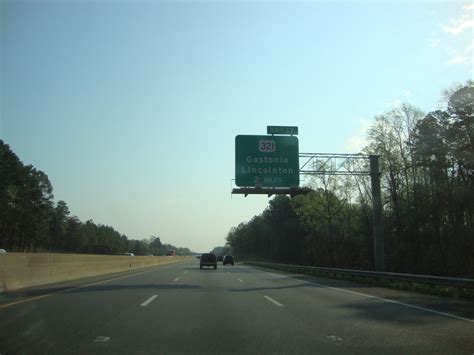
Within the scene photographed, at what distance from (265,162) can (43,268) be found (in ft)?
45.7

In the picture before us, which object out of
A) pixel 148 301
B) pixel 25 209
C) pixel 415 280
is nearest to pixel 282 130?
pixel 415 280

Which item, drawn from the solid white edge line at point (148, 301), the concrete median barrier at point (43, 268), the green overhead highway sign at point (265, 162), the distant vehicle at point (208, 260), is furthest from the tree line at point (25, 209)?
the solid white edge line at point (148, 301)

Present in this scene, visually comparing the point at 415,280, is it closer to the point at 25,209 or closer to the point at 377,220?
the point at 377,220

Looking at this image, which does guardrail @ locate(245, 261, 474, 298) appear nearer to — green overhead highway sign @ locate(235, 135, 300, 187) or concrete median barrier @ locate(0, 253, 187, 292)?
green overhead highway sign @ locate(235, 135, 300, 187)

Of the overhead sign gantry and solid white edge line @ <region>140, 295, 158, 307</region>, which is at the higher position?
the overhead sign gantry

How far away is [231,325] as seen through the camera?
11250 millimetres

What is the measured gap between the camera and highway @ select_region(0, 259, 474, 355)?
8.69m

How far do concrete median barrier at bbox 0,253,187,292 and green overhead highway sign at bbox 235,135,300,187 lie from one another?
432 inches

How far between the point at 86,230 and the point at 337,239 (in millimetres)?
119811

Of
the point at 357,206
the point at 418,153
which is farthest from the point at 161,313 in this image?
the point at 357,206

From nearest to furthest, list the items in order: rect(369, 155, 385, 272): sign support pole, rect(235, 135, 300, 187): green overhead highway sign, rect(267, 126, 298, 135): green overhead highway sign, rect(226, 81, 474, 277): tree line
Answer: rect(369, 155, 385, 272): sign support pole → rect(235, 135, 300, 187): green overhead highway sign → rect(267, 126, 298, 135): green overhead highway sign → rect(226, 81, 474, 277): tree line

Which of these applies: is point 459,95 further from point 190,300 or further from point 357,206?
point 190,300

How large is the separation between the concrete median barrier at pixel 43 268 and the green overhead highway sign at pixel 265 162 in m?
11.0

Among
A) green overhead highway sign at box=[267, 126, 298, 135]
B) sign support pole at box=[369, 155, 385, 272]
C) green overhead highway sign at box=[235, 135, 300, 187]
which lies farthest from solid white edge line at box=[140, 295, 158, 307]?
sign support pole at box=[369, 155, 385, 272]
